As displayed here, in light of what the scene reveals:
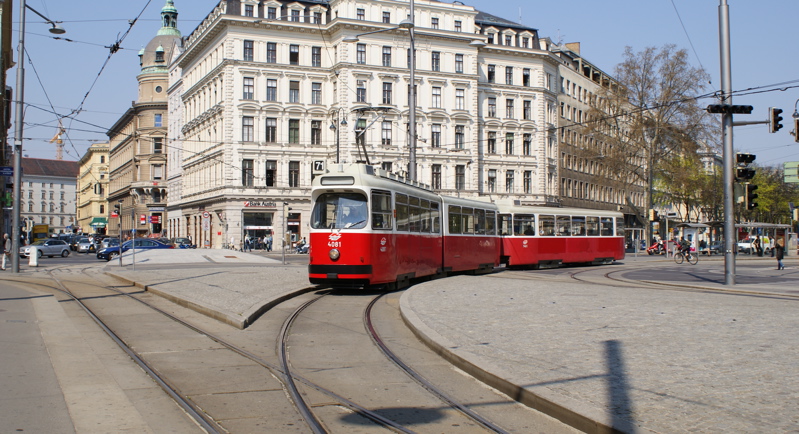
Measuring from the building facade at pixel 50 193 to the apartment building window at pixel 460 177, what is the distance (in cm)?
10924

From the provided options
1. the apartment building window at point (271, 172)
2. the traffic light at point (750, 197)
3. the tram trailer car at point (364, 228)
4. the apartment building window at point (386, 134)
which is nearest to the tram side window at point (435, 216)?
the tram trailer car at point (364, 228)

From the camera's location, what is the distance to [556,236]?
110ft

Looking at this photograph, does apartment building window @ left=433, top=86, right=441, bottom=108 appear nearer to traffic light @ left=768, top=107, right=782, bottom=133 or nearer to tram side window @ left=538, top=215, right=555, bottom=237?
tram side window @ left=538, top=215, right=555, bottom=237

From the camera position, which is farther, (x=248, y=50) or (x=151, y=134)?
(x=151, y=134)

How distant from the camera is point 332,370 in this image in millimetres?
8406

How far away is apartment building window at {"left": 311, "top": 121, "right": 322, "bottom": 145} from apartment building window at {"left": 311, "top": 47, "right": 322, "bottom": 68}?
4637 mm

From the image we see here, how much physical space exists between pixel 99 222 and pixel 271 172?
243ft

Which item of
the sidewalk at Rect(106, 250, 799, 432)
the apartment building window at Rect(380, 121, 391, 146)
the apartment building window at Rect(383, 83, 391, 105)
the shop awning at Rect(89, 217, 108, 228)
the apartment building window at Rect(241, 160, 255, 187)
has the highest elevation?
the apartment building window at Rect(383, 83, 391, 105)

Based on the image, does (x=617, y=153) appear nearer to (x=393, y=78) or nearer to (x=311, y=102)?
(x=393, y=78)

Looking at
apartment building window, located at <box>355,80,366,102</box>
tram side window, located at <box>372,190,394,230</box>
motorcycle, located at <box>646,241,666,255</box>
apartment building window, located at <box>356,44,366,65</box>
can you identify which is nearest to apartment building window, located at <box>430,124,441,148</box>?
apartment building window, located at <box>355,80,366,102</box>

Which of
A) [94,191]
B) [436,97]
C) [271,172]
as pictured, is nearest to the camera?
[271,172]

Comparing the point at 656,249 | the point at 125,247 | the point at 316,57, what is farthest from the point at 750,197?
the point at 316,57

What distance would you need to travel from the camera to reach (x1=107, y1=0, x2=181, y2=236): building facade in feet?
299

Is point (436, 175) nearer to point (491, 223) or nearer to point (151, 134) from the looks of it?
point (491, 223)
